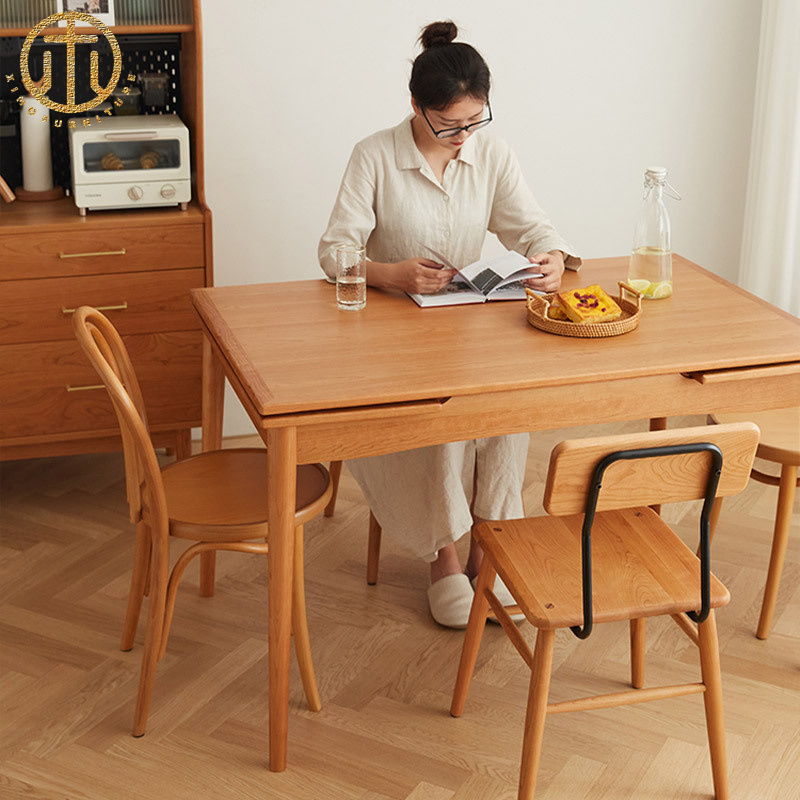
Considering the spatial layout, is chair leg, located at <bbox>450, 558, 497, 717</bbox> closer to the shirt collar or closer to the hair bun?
the shirt collar

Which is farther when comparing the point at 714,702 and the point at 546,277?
the point at 546,277

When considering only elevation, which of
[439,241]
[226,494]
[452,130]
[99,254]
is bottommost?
[226,494]

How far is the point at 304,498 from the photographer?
7.72 feet

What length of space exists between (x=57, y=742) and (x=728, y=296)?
1792 millimetres

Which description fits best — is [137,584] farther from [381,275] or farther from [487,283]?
[487,283]

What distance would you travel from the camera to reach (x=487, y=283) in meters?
2.56

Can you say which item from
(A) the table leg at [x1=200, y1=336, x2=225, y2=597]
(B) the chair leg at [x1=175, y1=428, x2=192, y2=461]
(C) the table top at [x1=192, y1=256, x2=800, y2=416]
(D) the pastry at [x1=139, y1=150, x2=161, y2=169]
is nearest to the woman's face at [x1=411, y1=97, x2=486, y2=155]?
(C) the table top at [x1=192, y1=256, x2=800, y2=416]

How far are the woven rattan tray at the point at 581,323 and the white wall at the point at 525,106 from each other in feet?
4.62

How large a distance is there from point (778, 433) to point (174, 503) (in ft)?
4.72

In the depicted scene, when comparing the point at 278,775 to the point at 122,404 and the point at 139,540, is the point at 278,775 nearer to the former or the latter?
the point at 139,540

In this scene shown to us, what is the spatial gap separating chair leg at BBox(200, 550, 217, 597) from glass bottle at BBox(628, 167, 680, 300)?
4.08 ft

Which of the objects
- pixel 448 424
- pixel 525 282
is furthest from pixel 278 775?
pixel 525 282

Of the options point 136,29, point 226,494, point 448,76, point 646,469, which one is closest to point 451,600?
point 226,494

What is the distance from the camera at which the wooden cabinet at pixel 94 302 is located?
10.00ft
